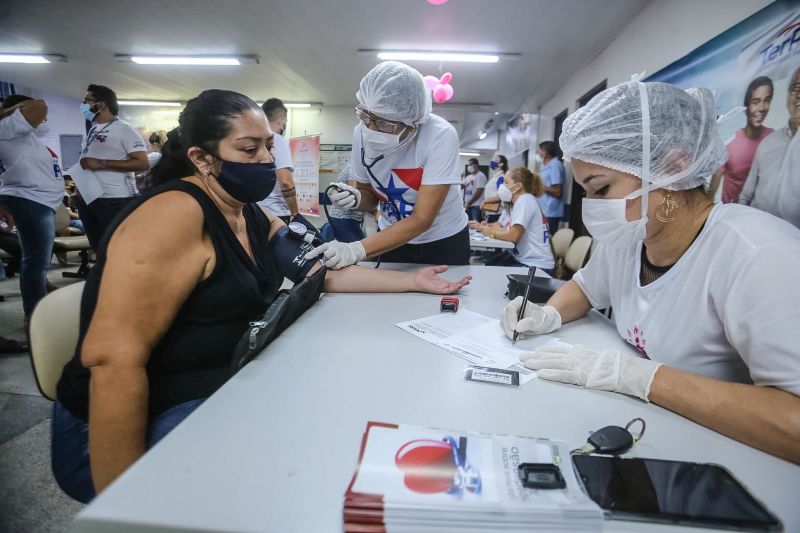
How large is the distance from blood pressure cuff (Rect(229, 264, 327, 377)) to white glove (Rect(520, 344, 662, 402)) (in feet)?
1.87

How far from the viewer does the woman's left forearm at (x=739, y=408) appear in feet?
1.92

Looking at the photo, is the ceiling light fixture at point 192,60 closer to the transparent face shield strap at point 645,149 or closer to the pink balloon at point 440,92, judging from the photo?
the pink balloon at point 440,92

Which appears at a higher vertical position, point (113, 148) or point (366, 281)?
point (113, 148)

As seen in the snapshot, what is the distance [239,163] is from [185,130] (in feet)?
0.50

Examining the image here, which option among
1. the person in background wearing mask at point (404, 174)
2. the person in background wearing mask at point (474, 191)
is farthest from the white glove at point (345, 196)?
the person in background wearing mask at point (474, 191)

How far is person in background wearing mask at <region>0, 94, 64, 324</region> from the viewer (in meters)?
2.60

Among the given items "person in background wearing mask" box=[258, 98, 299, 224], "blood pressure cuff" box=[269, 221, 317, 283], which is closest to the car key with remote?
"blood pressure cuff" box=[269, 221, 317, 283]

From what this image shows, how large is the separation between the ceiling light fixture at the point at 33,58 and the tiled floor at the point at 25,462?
5.62 metres

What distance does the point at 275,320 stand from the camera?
0.85 metres

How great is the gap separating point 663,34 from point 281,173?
348cm

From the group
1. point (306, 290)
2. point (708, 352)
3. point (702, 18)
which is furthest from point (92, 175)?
point (702, 18)

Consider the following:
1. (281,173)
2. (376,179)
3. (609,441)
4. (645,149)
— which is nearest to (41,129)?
(281,173)

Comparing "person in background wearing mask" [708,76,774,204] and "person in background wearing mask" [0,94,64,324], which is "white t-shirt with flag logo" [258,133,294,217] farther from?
"person in background wearing mask" [708,76,774,204]

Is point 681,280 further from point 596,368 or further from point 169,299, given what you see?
point 169,299
